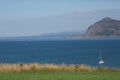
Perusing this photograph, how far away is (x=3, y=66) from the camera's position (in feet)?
118

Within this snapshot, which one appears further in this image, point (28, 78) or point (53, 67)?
point (53, 67)

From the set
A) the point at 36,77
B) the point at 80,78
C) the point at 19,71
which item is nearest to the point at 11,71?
the point at 19,71

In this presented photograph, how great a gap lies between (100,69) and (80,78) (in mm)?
7928

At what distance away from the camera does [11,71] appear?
34.7 m

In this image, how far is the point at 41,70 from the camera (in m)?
35.7

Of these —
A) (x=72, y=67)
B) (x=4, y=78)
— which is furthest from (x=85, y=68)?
(x=4, y=78)

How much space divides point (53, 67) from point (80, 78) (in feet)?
26.2

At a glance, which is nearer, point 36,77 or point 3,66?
point 36,77

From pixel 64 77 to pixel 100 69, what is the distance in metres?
7.75

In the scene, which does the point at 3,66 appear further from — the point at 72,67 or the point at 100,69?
the point at 100,69

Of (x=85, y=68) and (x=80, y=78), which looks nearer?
(x=80, y=78)

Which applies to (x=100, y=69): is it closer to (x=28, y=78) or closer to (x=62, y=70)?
(x=62, y=70)

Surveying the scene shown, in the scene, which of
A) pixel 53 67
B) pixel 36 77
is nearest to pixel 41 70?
pixel 53 67

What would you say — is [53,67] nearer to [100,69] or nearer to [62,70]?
[62,70]
